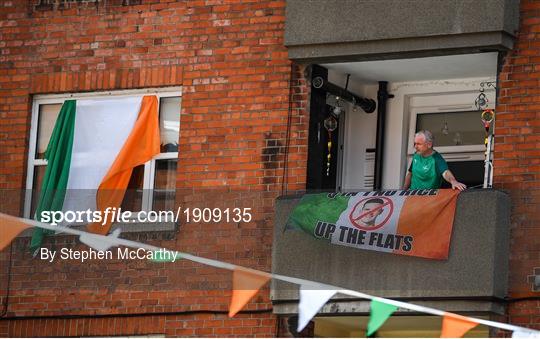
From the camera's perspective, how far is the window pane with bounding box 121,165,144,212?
2073cm

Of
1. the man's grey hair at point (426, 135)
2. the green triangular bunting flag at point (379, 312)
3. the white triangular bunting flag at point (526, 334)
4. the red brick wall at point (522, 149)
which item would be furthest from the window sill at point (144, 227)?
the white triangular bunting flag at point (526, 334)

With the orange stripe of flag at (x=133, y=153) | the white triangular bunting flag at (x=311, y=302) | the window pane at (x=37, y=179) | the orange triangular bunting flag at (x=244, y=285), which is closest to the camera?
the white triangular bunting flag at (x=311, y=302)

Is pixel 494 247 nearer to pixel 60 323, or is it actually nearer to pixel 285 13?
pixel 285 13

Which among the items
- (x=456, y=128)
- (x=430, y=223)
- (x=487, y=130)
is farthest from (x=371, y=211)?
(x=456, y=128)

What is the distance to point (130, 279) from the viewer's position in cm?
2033

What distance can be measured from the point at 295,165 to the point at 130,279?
233 cm

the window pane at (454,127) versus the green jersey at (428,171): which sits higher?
the window pane at (454,127)

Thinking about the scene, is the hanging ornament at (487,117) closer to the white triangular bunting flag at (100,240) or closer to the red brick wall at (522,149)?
the red brick wall at (522,149)

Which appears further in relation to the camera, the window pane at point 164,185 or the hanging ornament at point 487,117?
the window pane at point 164,185

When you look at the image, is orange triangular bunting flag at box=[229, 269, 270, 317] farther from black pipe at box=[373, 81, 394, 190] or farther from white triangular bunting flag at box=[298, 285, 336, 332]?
black pipe at box=[373, 81, 394, 190]

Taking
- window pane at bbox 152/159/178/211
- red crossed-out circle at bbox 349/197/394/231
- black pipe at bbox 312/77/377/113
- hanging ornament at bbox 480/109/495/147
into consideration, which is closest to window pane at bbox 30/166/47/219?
window pane at bbox 152/159/178/211

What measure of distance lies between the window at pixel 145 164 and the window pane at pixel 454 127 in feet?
9.65

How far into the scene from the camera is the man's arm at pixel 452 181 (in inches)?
741

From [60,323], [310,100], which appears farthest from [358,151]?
[60,323]
